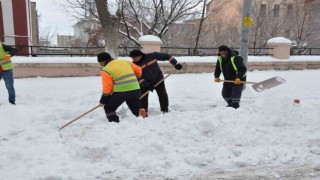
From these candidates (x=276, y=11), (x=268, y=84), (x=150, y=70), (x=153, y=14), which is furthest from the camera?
(x=276, y=11)

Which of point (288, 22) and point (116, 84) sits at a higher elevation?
point (288, 22)

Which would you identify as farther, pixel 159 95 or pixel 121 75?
pixel 159 95

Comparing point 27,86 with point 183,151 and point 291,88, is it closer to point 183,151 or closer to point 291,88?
point 183,151

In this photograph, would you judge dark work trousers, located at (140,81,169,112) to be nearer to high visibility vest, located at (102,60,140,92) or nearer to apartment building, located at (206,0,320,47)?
high visibility vest, located at (102,60,140,92)

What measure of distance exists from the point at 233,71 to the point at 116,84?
257 cm

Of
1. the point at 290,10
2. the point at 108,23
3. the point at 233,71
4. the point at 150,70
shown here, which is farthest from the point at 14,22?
the point at 290,10

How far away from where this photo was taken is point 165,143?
432 centimetres

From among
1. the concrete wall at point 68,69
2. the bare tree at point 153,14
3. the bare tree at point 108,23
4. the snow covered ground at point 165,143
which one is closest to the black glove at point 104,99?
the snow covered ground at point 165,143

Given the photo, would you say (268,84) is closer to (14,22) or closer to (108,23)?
(108,23)

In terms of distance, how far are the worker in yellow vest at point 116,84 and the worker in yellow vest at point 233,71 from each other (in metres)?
2.02

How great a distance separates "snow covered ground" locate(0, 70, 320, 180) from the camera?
364 centimetres

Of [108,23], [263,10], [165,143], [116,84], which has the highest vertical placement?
[263,10]

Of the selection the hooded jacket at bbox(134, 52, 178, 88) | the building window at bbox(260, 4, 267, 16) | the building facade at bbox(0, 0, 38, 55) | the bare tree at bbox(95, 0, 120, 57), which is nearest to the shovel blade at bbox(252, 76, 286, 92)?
the hooded jacket at bbox(134, 52, 178, 88)

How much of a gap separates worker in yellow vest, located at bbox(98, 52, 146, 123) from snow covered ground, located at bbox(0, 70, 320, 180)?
341mm
